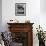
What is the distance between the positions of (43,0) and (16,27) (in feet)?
5.51

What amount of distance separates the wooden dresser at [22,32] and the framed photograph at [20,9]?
18.5 inches

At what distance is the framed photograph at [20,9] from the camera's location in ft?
18.6

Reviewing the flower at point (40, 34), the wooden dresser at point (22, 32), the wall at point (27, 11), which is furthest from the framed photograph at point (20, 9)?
the flower at point (40, 34)

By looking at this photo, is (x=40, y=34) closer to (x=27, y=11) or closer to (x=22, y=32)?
(x=22, y=32)

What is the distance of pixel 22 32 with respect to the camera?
18.2 ft

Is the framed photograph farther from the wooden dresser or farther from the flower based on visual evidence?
the flower

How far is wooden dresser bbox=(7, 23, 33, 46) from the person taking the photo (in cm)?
548

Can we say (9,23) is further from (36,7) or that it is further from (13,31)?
(36,7)

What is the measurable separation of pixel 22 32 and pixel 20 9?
92 cm

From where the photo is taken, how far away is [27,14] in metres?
5.68

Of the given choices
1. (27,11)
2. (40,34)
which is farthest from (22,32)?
(27,11)

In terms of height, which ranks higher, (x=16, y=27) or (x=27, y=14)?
(x=27, y=14)

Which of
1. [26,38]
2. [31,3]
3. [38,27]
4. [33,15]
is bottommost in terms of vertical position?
[26,38]

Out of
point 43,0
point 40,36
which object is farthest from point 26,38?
point 43,0
